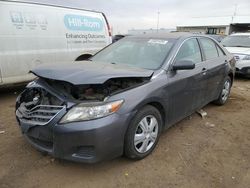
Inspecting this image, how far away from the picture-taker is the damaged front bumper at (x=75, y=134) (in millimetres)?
2539

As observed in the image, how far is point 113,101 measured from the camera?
2.68m

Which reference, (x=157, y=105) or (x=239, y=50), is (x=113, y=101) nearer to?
(x=157, y=105)

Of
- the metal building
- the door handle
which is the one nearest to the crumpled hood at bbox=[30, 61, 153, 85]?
the door handle

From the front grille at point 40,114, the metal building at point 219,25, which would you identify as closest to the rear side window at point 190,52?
the front grille at point 40,114

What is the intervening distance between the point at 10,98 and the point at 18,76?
58 cm

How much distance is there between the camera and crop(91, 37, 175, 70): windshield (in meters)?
3.60

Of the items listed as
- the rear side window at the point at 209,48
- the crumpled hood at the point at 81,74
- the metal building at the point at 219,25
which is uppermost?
the crumpled hood at the point at 81,74

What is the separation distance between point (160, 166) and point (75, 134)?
1192 millimetres

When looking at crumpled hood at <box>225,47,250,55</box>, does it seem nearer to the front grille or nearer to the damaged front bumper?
the damaged front bumper

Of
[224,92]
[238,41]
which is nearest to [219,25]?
[238,41]

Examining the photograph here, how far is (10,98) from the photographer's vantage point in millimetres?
5773

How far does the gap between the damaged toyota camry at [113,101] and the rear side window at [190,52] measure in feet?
0.06

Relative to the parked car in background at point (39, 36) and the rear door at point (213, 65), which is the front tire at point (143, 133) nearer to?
the rear door at point (213, 65)

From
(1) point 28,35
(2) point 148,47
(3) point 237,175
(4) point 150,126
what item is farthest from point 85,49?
(3) point 237,175
